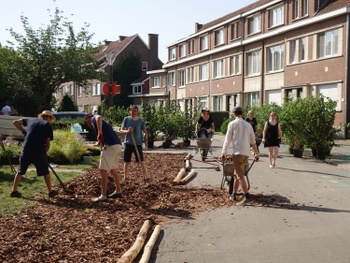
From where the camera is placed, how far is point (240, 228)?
7219 millimetres

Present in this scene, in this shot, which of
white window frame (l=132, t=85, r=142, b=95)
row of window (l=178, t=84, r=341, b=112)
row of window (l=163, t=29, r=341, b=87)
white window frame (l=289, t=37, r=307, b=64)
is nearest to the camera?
row of window (l=178, t=84, r=341, b=112)

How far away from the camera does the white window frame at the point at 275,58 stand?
117 ft

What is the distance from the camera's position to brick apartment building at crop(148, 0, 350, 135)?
96.9ft

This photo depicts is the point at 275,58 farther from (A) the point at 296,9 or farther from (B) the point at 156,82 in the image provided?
(B) the point at 156,82

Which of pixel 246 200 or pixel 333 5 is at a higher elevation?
pixel 333 5

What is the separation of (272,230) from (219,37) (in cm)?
4116

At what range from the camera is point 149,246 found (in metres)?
5.89

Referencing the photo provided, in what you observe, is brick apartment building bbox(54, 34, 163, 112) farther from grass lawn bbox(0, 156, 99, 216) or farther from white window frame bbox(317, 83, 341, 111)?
grass lawn bbox(0, 156, 99, 216)

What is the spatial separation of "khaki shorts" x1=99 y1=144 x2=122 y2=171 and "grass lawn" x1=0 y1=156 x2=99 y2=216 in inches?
53.1

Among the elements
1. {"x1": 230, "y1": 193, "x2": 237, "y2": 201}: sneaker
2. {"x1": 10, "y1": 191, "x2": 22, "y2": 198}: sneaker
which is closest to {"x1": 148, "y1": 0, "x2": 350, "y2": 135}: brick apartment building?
{"x1": 230, "y1": 193, "x2": 237, "y2": 201}: sneaker

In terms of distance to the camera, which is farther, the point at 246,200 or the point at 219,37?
the point at 219,37

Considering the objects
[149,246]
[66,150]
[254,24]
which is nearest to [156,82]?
[254,24]

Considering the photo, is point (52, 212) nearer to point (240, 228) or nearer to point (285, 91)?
point (240, 228)

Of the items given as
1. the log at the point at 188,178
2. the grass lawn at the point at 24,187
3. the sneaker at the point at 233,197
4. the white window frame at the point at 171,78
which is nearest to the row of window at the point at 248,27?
the white window frame at the point at 171,78
